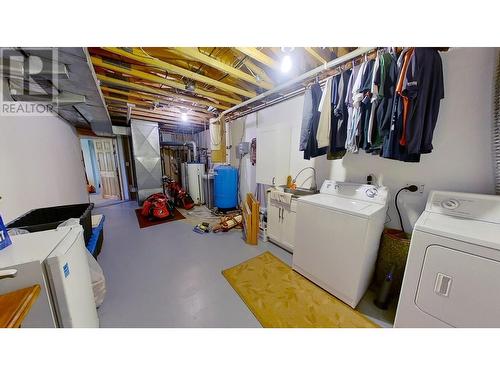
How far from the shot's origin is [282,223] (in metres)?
2.44

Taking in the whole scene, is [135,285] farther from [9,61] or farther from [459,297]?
[459,297]

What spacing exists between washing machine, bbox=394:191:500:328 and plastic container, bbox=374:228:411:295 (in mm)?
418

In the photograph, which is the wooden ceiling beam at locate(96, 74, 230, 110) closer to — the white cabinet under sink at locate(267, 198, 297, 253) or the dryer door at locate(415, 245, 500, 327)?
the white cabinet under sink at locate(267, 198, 297, 253)

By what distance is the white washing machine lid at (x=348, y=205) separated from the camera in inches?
57.2

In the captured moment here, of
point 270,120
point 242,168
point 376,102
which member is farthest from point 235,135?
point 376,102

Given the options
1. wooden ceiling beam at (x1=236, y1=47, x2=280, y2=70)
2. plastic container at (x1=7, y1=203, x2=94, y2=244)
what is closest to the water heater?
plastic container at (x1=7, y1=203, x2=94, y2=244)

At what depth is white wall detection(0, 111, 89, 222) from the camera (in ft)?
4.80

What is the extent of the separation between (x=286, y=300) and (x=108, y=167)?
6.80m

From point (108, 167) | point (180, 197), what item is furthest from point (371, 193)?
point (108, 167)

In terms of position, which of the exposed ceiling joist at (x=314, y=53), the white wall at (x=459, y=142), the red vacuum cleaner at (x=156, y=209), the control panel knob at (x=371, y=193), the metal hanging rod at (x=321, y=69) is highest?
the exposed ceiling joist at (x=314, y=53)

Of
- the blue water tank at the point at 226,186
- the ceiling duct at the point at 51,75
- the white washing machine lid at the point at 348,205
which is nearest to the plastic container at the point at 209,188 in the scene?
the blue water tank at the point at 226,186

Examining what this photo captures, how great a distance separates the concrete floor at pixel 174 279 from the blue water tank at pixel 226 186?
113cm

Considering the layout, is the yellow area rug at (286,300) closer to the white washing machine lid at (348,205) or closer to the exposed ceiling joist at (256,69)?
the white washing machine lid at (348,205)
